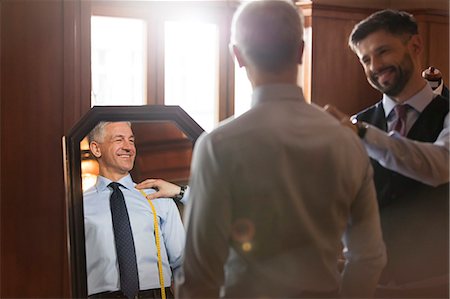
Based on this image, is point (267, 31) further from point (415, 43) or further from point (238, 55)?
point (415, 43)

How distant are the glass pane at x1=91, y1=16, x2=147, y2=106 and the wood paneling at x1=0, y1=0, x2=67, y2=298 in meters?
0.24

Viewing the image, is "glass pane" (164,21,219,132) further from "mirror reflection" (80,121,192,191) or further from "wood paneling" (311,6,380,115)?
"mirror reflection" (80,121,192,191)

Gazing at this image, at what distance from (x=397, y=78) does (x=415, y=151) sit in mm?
127

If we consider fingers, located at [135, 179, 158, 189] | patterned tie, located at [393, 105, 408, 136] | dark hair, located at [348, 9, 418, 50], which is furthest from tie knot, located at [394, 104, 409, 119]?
fingers, located at [135, 179, 158, 189]

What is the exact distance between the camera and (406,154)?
1.12 metres

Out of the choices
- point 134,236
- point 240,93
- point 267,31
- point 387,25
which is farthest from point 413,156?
point 240,93

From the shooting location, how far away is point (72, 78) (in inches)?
123

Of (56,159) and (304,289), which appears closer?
(304,289)

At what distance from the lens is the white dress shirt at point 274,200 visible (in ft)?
3.31

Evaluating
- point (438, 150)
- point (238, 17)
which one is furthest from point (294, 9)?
point (438, 150)

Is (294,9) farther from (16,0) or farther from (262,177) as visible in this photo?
(16,0)

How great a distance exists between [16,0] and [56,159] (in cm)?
72

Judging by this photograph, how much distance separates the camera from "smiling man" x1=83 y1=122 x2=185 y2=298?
1571mm

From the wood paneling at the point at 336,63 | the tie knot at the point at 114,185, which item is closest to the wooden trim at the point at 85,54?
the wood paneling at the point at 336,63
